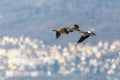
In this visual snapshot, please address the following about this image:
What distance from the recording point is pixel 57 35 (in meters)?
13.9

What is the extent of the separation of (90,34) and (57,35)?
0.84 metres

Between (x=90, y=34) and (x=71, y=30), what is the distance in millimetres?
510

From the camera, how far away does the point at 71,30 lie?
44.0 ft

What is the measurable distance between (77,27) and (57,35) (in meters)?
0.72

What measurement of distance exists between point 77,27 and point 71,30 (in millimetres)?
157

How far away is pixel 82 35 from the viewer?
45.4ft

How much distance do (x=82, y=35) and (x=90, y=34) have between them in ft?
0.97

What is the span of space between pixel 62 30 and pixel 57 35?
46 cm

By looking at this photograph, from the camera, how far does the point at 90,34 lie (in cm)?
1362

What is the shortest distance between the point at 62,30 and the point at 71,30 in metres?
0.23

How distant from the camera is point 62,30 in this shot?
44.3 feet
